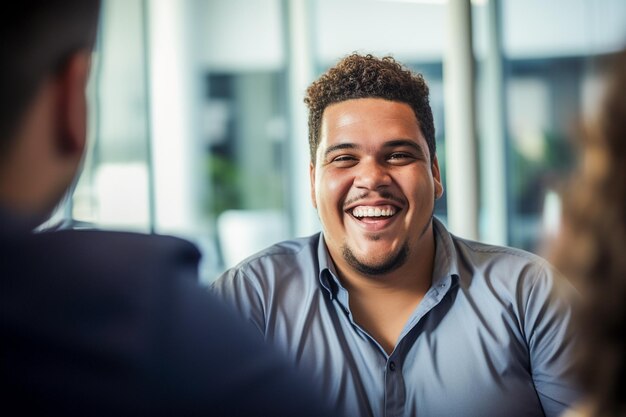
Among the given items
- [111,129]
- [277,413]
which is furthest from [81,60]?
[111,129]

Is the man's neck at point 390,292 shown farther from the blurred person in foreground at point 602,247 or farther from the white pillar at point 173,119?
the white pillar at point 173,119

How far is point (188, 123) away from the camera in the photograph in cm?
545

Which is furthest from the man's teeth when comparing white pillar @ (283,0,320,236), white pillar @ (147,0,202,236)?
white pillar @ (283,0,320,236)

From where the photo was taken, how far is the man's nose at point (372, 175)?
1917 mm

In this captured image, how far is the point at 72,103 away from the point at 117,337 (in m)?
0.22

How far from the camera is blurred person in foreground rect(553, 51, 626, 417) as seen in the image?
548 millimetres

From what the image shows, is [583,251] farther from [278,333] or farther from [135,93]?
[135,93]

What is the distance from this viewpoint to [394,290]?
1972mm

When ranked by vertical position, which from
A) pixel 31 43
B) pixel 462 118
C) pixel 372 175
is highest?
pixel 462 118

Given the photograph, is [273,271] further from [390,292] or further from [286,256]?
[390,292]

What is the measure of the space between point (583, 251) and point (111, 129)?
4.60 metres

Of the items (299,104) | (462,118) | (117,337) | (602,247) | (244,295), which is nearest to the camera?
(602,247)

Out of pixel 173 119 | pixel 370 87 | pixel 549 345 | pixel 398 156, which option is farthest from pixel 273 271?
pixel 173 119

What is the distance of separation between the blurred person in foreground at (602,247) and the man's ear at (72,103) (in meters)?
0.43
